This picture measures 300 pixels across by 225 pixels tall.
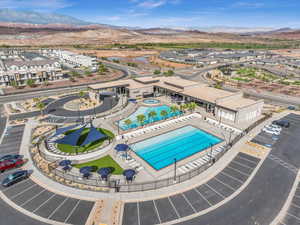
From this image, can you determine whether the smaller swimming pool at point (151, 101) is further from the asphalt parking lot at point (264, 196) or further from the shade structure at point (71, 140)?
the asphalt parking lot at point (264, 196)

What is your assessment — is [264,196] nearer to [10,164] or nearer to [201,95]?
[201,95]

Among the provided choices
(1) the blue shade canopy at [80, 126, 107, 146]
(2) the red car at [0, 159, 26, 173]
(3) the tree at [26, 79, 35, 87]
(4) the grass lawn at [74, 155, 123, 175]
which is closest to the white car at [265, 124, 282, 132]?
(4) the grass lawn at [74, 155, 123, 175]

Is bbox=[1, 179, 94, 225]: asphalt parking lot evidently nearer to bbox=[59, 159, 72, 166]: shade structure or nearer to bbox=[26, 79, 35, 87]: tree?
bbox=[59, 159, 72, 166]: shade structure

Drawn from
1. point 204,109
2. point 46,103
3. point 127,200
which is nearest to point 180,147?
point 127,200

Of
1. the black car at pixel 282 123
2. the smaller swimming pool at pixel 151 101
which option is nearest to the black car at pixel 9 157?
the smaller swimming pool at pixel 151 101

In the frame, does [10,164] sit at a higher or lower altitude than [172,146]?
higher

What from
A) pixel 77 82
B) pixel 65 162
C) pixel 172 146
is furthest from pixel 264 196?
pixel 77 82
